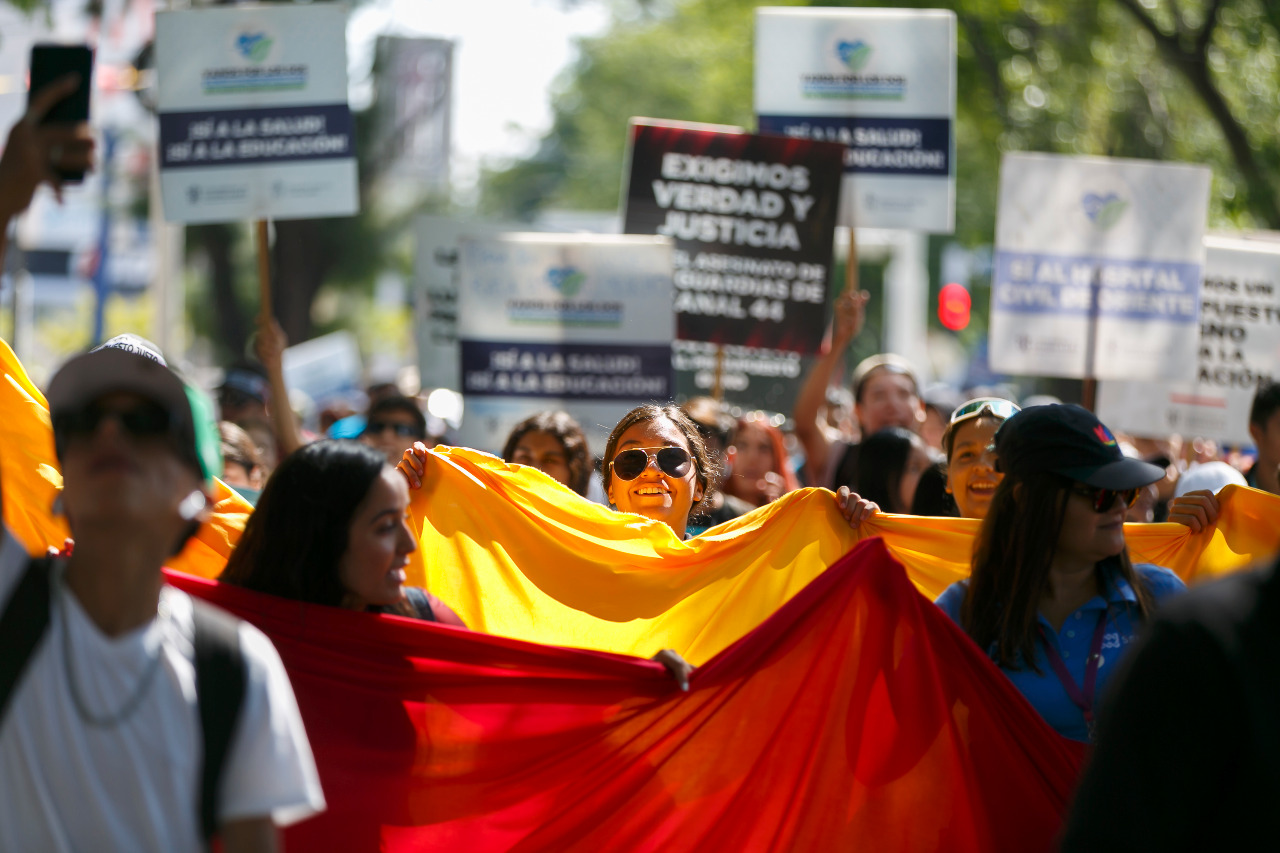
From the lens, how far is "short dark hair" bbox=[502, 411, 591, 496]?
5332mm

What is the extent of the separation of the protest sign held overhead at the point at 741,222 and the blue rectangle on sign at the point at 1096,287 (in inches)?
37.1

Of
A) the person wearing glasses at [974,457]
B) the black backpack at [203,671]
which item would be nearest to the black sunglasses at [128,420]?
the black backpack at [203,671]

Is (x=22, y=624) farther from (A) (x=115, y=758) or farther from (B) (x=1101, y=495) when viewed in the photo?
(B) (x=1101, y=495)

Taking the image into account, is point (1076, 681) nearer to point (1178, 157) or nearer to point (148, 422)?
point (148, 422)

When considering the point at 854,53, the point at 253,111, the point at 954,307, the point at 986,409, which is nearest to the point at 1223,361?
the point at 854,53

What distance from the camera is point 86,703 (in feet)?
6.06

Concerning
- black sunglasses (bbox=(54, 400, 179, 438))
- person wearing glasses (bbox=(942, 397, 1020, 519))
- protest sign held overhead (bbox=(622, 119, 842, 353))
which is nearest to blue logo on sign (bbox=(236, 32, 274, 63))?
protest sign held overhead (bbox=(622, 119, 842, 353))

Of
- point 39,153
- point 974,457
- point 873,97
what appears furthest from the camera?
point 873,97

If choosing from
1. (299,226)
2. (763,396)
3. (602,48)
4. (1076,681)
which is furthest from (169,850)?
(602,48)

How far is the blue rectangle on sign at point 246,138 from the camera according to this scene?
6.91 metres

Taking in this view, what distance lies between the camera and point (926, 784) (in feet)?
9.89

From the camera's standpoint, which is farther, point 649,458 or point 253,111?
point 253,111

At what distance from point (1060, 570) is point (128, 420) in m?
2.08

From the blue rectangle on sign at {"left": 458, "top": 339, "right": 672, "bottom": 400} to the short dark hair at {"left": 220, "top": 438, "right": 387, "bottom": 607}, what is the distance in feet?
13.3
